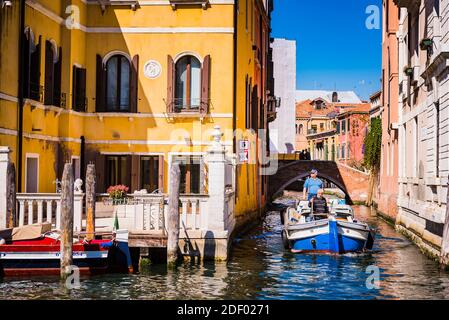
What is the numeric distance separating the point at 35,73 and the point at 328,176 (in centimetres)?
2278

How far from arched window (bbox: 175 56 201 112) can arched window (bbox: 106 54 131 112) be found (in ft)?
4.05

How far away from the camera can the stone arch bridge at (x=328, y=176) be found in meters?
35.2

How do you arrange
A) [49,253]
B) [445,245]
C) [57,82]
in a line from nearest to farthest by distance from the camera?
1. [49,253]
2. [445,245]
3. [57,82]

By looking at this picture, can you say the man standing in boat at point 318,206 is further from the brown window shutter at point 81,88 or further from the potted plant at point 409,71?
the brown window shutter at point 81,88

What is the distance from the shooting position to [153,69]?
Answer: 17.0 meters

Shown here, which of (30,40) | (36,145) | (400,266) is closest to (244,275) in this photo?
(400,266)

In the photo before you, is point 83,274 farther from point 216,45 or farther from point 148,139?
point 216,45

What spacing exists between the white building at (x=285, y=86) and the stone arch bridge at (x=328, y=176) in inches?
444

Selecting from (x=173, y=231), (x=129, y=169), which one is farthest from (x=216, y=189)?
(x=129, y=169)

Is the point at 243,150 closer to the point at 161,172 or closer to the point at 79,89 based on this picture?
the point at 161,172

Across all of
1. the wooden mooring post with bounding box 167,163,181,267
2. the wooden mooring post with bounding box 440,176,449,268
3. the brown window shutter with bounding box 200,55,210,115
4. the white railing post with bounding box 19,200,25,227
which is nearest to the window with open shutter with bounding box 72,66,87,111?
the brown window shutter with bounding box 200,55,210,115
